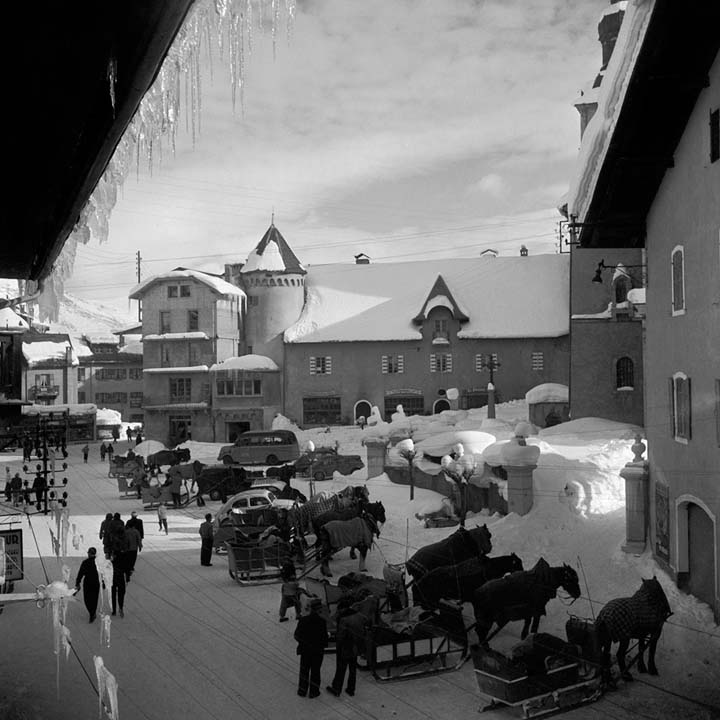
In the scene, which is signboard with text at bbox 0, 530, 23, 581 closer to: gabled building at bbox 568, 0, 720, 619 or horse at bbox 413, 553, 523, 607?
horse at bbox 413, 553, 523, 607

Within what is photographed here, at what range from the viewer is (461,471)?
918 inches

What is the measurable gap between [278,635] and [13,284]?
1048 cm

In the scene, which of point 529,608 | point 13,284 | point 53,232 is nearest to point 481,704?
point 529,608

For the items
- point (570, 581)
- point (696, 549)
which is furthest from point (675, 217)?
point (570, 581)

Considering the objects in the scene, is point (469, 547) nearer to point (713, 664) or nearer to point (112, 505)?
point (713, 664)

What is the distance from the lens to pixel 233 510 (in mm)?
22188

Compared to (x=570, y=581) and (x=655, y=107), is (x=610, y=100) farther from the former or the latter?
(x=570, y=581)

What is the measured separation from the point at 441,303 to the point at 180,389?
19424 mm

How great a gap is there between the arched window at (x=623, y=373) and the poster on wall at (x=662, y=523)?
22.0 meters

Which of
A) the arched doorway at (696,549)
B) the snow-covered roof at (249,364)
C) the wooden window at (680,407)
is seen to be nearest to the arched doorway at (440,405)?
the snow-covered roof at (249,364)

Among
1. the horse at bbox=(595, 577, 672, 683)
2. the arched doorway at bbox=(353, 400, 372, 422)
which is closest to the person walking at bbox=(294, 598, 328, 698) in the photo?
the horse at bbox=(595, 577, 672, 683)

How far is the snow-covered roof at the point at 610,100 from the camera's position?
Result: 13.8 meters

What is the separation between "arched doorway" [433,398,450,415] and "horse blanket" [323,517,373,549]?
35.6 metres

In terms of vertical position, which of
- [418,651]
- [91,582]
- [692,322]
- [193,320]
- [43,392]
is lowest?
[418,651]
